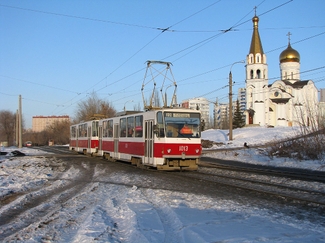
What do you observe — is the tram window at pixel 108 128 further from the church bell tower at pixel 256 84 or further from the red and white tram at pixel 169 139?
the church bell tower at pixel 256 84

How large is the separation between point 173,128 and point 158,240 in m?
11.5

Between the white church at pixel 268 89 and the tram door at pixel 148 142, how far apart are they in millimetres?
64984

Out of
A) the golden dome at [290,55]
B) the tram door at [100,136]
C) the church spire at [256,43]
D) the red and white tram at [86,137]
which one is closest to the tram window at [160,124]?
the tram door at [100,136]

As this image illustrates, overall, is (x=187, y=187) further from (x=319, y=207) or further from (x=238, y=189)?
(x=319, y=207)

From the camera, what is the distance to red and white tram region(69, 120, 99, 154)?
3033cm

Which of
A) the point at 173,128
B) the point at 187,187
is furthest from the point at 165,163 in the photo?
the point at 187,187

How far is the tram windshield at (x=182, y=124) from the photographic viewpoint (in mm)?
A: 17516

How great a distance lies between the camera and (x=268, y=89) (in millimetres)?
81500

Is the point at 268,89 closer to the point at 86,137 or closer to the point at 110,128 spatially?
the point at 86,137

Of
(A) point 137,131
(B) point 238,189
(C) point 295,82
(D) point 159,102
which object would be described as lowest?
(B) point 238,189

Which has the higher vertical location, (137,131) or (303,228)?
(137,131)

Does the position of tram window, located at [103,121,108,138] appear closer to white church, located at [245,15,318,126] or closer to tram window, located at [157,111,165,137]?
tram window, located at [157,111,165,137]

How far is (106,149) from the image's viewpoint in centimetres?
2700

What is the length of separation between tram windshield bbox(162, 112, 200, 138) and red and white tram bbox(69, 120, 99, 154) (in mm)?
13206
